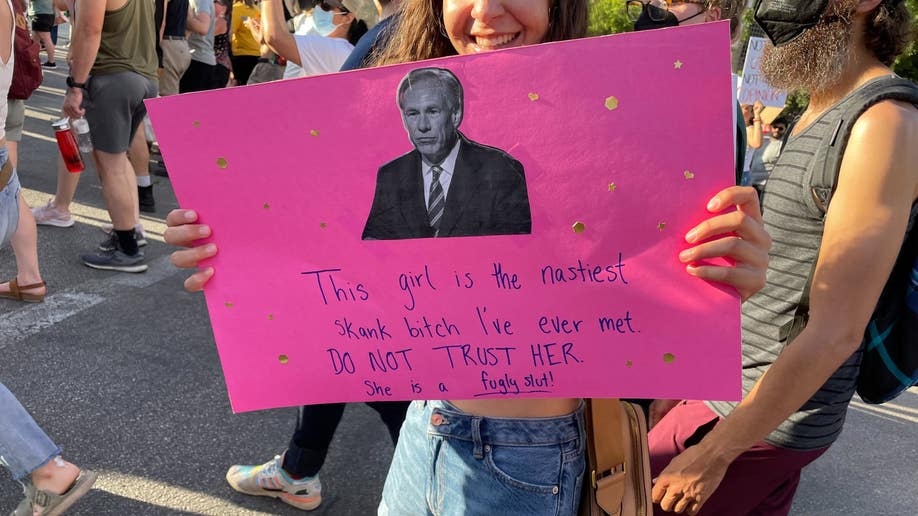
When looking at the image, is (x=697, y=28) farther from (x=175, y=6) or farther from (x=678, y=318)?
(x=175, y=6)

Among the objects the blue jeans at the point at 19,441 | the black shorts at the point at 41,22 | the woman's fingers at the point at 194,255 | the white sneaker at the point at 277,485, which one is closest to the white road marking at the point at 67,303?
the blue jeans at the point at 19,441

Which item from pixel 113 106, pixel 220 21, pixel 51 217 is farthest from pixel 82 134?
pixel 220 21

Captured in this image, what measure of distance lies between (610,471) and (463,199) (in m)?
0.54

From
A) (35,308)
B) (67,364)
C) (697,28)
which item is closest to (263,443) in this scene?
(67,364)

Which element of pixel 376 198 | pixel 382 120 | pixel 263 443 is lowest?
pixel 263 443

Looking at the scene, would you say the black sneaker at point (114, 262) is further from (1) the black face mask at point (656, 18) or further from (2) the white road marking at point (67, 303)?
(1) the black face mask at point (656, 18)

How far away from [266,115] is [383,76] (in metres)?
0.20

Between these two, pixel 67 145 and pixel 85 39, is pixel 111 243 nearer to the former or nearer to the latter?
pixel 67 145

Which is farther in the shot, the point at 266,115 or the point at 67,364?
the point at 67,364

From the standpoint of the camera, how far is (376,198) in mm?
1168

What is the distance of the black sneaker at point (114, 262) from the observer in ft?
14.1

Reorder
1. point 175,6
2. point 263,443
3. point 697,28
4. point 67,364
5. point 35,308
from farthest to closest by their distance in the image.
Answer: point 175,6 → point 35,308 → point 67,364 → point 263,443 → point 697,28

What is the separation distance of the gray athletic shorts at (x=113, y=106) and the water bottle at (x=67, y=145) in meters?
0.13

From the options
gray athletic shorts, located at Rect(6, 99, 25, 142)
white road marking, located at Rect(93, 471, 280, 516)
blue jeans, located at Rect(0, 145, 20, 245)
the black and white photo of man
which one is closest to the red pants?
the black and white photo of man
